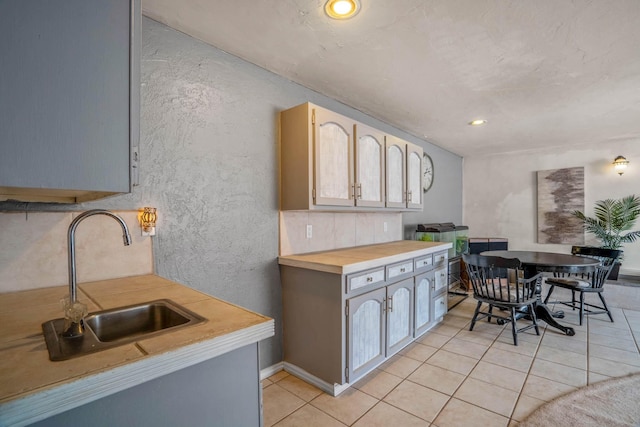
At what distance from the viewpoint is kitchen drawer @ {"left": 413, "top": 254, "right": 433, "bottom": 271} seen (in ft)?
9.24

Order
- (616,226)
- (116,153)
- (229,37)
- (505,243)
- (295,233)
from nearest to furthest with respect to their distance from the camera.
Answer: (116,153) < (229,37) < (295,233) < (616,226) < (505,243)

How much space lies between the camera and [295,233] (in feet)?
8.22

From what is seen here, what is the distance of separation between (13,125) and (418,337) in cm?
311

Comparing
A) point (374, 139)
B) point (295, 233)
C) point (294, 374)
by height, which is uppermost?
point (374, 139)

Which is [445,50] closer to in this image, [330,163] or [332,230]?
[330,163]

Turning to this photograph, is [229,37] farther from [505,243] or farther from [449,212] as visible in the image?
[505,243]

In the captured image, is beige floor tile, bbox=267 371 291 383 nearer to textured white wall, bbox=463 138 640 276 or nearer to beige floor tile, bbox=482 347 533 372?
beige floor tile, bbox=482 347 533 372

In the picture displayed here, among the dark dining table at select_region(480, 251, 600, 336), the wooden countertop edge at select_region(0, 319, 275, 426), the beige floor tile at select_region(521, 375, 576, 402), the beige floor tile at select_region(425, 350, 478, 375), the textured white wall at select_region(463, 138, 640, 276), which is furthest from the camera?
the textured white wall at select_region(463, 138, 640, 276)

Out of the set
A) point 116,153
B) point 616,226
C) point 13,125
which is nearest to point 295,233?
point 116,153

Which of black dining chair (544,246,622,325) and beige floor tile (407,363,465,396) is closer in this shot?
beige floor tile (407,363,465,396)

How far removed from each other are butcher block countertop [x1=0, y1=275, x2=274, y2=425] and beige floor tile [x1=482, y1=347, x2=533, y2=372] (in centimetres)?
232

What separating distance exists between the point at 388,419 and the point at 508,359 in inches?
53.4

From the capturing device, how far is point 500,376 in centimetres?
228

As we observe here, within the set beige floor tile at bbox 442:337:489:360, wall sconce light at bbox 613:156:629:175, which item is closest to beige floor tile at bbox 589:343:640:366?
beige floor tile at bbox 442:337:489:360
